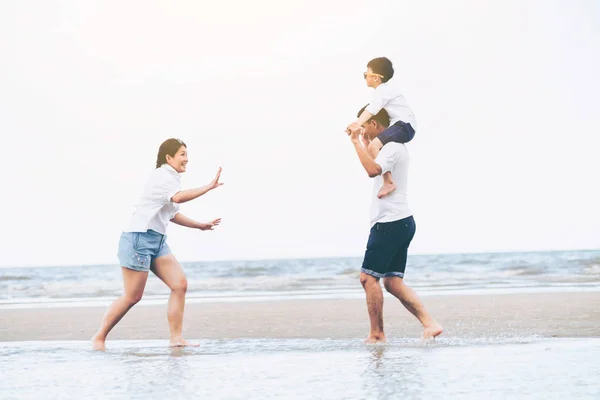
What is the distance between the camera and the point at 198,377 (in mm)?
4043

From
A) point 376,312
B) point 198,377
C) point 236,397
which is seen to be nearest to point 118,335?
point 376,312

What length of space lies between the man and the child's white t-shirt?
91 mm

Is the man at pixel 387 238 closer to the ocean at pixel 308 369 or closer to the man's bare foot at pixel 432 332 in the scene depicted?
the man's bare foot at pixel 432 332

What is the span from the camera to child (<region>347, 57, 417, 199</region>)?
532 centimetres

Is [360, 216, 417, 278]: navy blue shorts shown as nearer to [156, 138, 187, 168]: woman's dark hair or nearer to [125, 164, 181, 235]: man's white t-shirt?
[125, 164, 181, 235]: man's white t-shirt

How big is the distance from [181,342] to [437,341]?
5.72ft

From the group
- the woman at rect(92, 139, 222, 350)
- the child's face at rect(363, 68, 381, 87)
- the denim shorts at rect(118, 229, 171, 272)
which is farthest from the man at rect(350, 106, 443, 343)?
the denim shorts at rect(118, 229, 171, 272)

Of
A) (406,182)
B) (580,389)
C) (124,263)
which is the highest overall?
(406,182)

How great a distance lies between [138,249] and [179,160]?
27.0 inches

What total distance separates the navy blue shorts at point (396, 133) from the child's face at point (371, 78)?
323 millimetres

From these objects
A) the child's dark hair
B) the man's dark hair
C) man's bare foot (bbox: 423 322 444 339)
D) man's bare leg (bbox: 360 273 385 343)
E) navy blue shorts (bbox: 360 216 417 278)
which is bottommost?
man's bare foot (bbox: 423 322 444 339)

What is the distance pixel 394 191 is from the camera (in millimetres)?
5418

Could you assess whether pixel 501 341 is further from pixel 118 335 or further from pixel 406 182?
pixel 118 335

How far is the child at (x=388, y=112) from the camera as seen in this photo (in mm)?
5320
